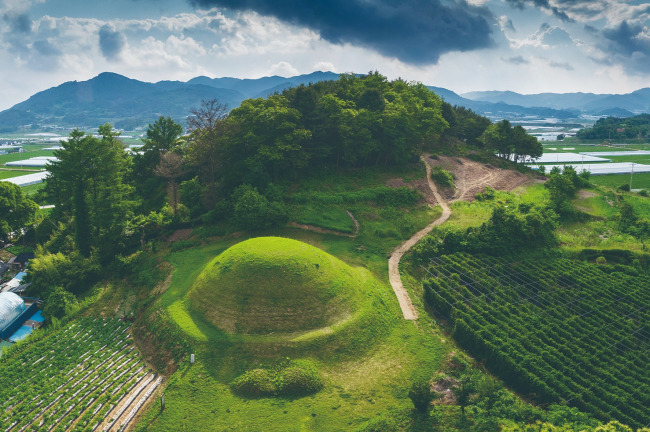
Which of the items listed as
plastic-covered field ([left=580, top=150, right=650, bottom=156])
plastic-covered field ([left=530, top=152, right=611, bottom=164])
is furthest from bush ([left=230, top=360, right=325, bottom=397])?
plastic-covered field ([left=580, top=150, right=650, bottom=156])

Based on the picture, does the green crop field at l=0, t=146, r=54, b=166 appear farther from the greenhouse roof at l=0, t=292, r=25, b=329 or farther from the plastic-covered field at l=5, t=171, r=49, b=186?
the greenhouse roof at l=0, t=292, r=25, b=329

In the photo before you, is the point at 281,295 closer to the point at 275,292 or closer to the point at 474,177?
the point at 275,292

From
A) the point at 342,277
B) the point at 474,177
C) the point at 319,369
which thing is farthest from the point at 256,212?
the point at 474,177

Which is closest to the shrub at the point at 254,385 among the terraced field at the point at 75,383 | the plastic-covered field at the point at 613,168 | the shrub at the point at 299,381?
the shrub at the point at 299,381

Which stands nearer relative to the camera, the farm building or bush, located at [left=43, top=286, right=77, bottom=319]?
the farm building

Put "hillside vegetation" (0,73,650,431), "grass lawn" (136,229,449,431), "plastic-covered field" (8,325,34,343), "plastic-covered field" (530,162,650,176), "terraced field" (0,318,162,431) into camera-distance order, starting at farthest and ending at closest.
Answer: "plastic-covered field" (530,162,650,176)
"plastic-covered field" (8,325,34,343)
"hillside vegetation" (0,73,650,431)
"terraced field" (0,318,162,431)
"grass lawn" (136,229,449,431)

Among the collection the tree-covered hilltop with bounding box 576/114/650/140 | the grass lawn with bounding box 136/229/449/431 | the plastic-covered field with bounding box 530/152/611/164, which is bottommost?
the grass lawn with bounding box 136/229/449/431

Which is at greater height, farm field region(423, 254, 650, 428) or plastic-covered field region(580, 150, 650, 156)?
plastic-covered field region(580, 150, 650, 156)

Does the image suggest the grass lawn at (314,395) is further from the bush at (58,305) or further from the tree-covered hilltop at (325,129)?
the tree-covered hilltop at (325,129)
